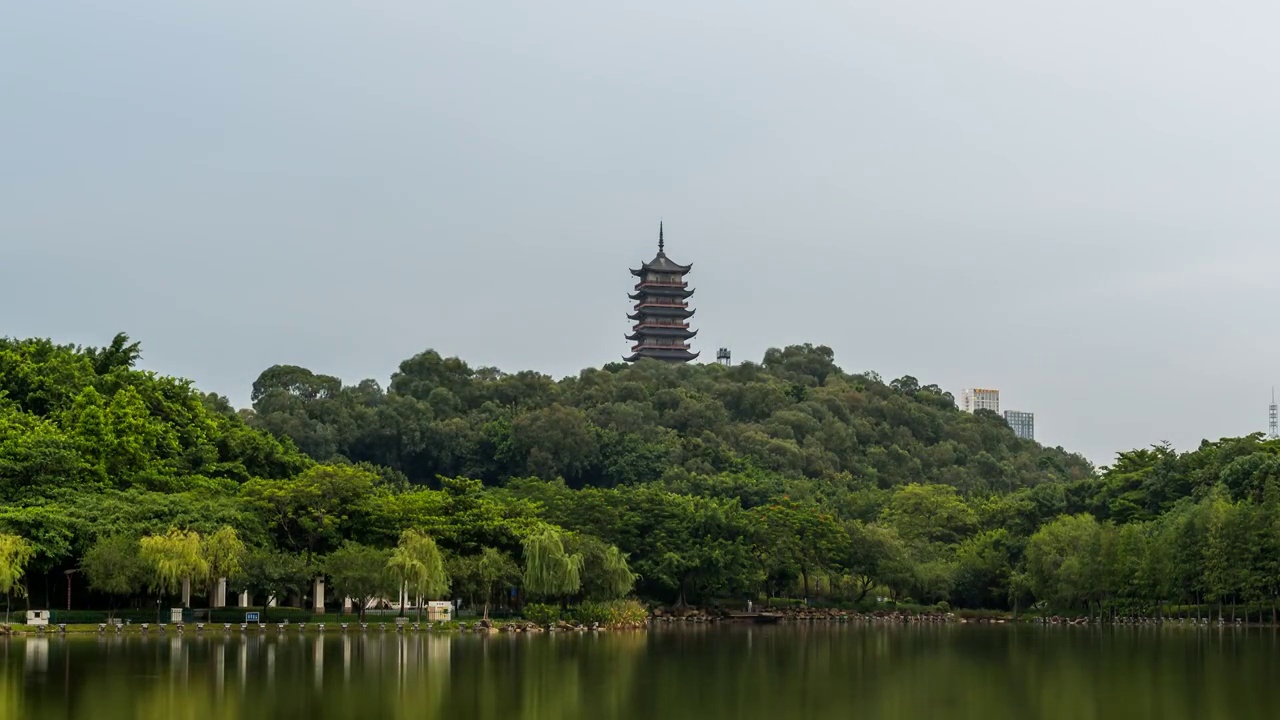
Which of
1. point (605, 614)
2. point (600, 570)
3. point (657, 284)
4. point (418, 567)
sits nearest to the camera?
point (418, 567)

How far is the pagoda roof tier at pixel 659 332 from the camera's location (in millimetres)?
141500

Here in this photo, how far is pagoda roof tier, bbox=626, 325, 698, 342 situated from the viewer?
142m

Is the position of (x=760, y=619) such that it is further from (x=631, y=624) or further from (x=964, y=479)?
(x=964, y=479)

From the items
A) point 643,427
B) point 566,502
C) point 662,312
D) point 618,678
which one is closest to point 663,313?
point 662,312

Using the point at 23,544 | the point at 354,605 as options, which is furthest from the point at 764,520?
the point at 23,544

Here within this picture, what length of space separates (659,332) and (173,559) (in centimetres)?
9828

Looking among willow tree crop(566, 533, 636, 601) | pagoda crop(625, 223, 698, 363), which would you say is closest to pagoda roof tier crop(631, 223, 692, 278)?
pagoda crop(625, 223, 698, 363)

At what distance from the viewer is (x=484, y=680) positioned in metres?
29.0

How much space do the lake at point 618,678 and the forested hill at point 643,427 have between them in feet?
150

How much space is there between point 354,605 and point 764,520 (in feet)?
70.8

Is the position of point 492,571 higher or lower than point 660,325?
lower

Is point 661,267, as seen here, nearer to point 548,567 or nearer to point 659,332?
point 659,332

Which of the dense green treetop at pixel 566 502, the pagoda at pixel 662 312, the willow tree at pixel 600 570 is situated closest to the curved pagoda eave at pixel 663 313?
the pagoda at pixel 662 312

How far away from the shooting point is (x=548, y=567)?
52469 millimetres
